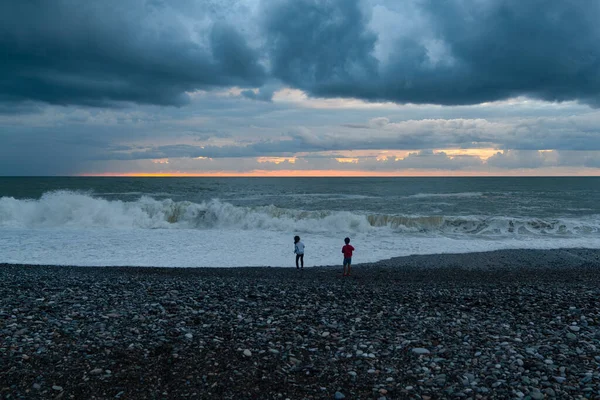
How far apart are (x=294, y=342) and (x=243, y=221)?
2603cm

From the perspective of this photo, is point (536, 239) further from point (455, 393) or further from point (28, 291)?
point (28, 291)

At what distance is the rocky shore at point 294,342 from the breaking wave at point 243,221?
1921 cm

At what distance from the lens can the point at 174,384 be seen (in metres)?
5.75

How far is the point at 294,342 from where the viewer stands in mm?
7082

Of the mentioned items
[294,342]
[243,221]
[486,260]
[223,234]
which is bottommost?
[486,260]

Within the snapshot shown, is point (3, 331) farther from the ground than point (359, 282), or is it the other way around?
point (3, 331)

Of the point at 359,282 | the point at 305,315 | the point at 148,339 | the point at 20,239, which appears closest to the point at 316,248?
the point at 359,282

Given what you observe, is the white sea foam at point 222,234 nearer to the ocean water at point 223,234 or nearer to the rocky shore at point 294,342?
the ocean water at point 223,234

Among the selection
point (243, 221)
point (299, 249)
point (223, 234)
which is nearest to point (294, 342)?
point (299, 249)

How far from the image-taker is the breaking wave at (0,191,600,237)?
2989 centimetres

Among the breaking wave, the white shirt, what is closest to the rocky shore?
the white shirt

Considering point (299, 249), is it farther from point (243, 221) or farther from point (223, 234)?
point (243, 221)

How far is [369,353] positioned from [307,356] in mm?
1024

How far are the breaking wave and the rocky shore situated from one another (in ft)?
63.0
